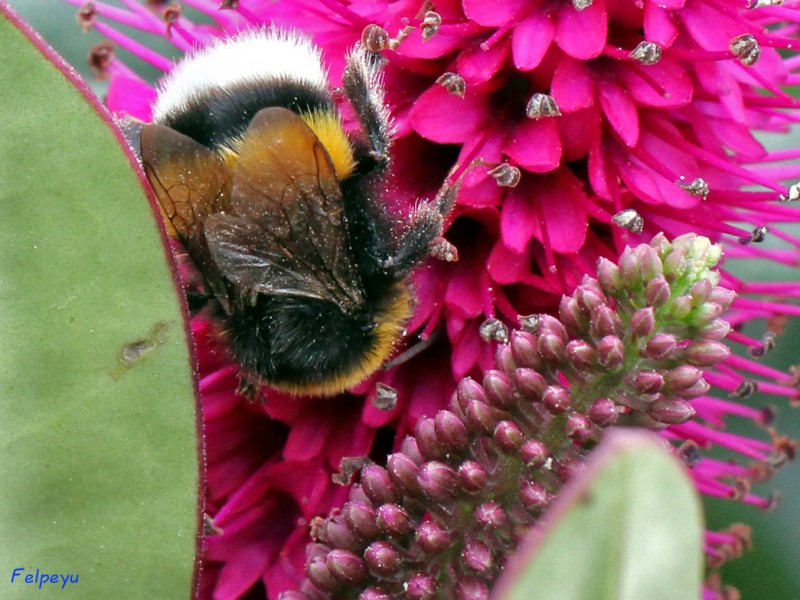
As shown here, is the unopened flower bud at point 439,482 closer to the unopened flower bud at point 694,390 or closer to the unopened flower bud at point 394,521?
the unopened flower bud at point 394,521

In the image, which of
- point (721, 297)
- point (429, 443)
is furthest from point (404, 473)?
point (721, 297)

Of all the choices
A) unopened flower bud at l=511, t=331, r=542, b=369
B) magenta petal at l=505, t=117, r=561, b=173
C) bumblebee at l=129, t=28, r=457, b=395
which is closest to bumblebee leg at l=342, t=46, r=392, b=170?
bumblebee at l=129, t=28, r=457, b=395

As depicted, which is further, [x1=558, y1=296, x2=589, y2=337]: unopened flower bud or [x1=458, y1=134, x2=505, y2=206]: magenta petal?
[x1=458, y1=134, x2=505, y2=206]: magenta petal

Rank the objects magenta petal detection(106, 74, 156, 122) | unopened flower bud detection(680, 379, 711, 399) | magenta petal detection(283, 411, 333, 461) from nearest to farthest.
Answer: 1. unopened flower bud detection(680, 379, 711, 399)
2. magenta petal detection(283, 411, 333, 461)
3. magenta petal detection(106, 74, 156, 122)

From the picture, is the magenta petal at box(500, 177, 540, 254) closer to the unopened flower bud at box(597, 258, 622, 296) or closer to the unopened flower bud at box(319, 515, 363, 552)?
the unopened flower bud at box(597, 258, 622, 296)

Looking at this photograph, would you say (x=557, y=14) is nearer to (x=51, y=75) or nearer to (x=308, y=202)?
(x=308, y=202)
